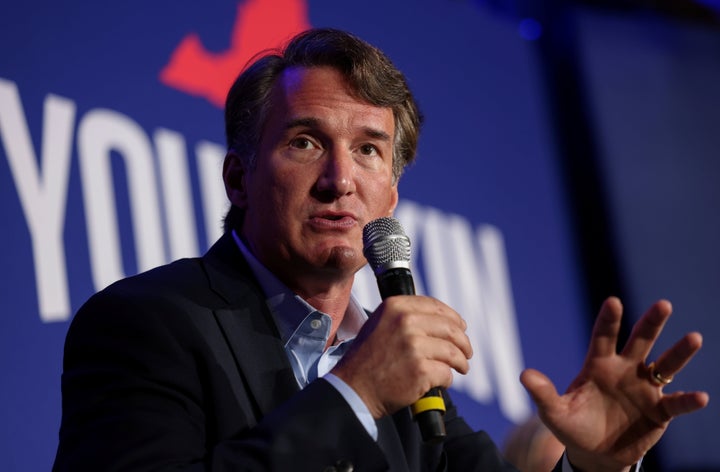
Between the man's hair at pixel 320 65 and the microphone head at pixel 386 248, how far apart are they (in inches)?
21.8

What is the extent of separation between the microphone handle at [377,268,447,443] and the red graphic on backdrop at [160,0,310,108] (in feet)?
4.48

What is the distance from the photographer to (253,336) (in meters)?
1.81

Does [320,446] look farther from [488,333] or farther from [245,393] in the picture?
[488,333]

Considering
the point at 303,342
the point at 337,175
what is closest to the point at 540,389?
the point at 303,342

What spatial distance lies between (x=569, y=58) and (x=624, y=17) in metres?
0.50

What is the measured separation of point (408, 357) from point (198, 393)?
436 millimetres

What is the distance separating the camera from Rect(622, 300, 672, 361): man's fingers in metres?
1.70

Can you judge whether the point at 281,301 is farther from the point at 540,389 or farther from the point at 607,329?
the point at 607,329

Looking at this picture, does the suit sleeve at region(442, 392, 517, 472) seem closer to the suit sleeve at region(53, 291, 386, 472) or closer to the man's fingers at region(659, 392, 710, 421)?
the man's fingers at region(659, 392, 710, 421)

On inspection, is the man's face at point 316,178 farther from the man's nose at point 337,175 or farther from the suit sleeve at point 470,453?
the suit sleeve at point 470,453

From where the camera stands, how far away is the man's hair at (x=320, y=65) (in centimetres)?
214

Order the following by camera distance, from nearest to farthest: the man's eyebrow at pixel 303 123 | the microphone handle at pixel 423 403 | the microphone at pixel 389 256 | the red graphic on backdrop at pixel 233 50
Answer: the microphone handle at pixel 423 403 → the microphone at pixel 389 256 → the man's eyebrow at pixel 303 123 → the red graphic on backdrop at pixel 233 50

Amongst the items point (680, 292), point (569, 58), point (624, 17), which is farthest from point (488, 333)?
point (624, 17)

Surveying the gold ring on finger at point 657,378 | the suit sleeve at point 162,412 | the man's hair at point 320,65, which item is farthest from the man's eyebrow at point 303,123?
the gold ring on finger at point 657,378
